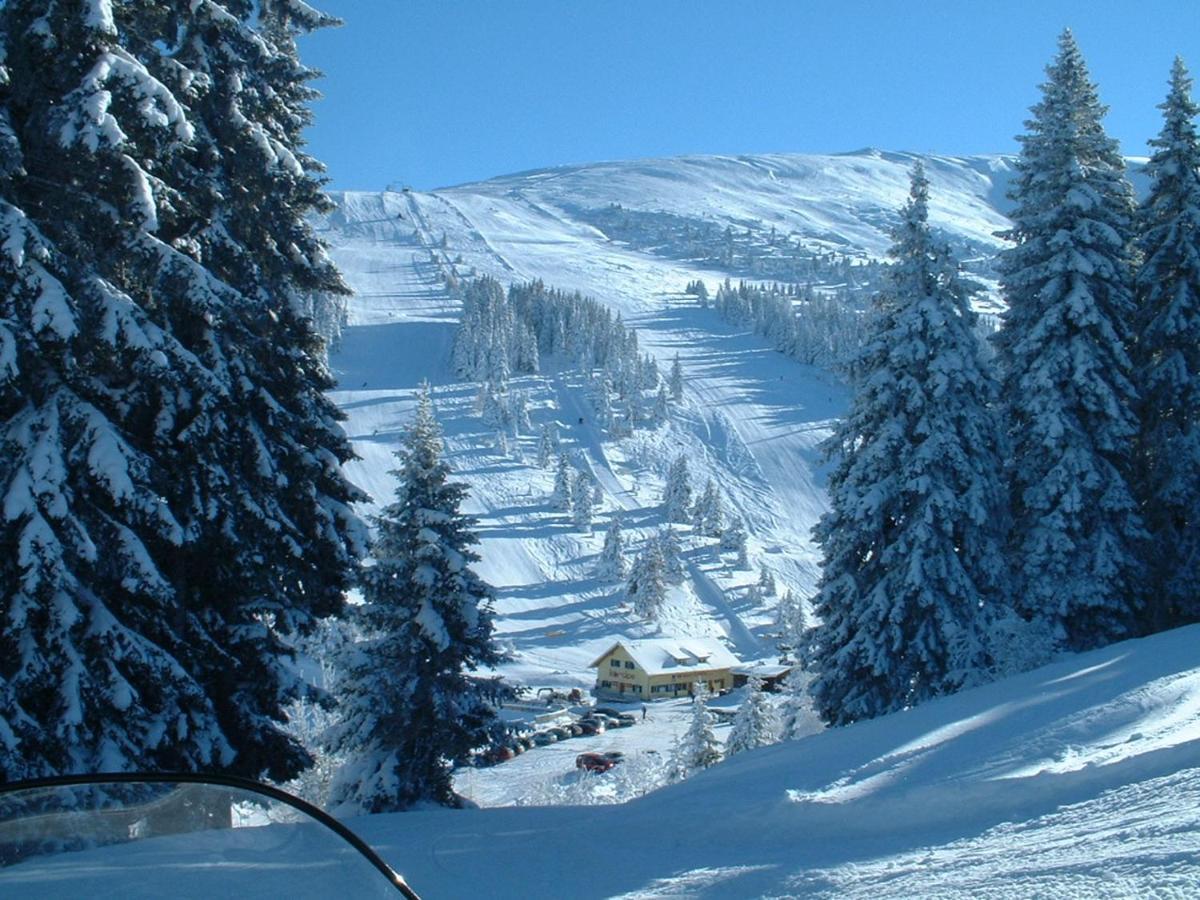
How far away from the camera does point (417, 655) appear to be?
1630 centimetres

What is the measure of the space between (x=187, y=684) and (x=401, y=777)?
293 inches

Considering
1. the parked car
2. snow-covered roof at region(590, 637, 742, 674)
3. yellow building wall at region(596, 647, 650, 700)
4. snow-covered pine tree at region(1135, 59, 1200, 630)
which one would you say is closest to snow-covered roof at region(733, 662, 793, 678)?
snow-covered roof at region(590, 637, 742, 674)

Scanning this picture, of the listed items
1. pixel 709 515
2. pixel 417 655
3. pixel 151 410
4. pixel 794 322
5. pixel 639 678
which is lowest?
pixel 639 678

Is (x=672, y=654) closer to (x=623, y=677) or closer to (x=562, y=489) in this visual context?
(x=623, y=677)

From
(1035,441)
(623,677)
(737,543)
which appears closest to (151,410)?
(1035,441)

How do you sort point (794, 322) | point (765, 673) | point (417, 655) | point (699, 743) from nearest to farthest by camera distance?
point (417, 655), point (699, 743), point (765, 673), point (794, 322)

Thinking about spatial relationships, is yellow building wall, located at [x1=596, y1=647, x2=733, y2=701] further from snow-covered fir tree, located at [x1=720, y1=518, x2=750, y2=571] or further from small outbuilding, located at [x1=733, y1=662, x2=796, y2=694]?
snow-covered fir tree, located at [x1=720, y1=518, x2=750, y2=571]

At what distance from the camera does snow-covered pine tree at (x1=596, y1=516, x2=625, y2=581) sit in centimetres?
7619

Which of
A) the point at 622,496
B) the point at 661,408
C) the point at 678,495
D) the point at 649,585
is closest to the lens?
the point at 649,585

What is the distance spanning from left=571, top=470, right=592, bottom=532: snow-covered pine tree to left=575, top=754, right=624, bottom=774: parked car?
4367cm

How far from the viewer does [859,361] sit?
719 inches

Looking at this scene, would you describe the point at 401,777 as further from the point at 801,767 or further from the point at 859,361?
the point at 859,361

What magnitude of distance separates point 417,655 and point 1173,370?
619 inches

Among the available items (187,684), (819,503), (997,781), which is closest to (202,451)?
(187,684)
